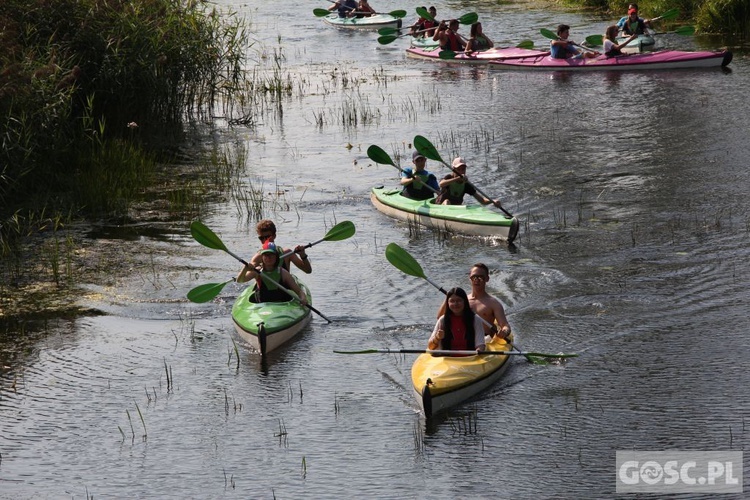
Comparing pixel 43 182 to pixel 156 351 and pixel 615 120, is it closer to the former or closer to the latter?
pixel 156 351

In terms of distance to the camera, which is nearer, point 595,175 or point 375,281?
point 375,281

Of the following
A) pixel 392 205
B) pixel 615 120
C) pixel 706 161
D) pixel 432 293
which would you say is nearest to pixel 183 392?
pixel 432 293

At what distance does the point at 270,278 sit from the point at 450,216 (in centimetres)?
330

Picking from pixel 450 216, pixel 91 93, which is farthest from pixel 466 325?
pixel 91 93

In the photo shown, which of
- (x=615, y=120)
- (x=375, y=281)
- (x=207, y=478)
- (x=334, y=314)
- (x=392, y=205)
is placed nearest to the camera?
(x=207, y=478)

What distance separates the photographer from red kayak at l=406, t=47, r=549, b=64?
23000 mm

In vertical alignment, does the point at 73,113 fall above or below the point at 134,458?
above

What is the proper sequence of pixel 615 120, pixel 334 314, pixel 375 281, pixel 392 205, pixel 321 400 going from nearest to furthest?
pixel 321 400, pixel 334 314, pixel 375 281, pixel 392 205, pixel 615 120

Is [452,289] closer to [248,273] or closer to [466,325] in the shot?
[466,325]

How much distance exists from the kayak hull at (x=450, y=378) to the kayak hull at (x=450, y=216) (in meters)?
3.66

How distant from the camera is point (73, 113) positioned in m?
15.5

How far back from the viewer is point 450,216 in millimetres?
12734

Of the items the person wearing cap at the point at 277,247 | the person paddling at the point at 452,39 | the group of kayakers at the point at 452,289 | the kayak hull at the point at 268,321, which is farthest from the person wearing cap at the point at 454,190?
the person paddling at the point at 452,39

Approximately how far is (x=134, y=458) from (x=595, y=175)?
8774 mm
